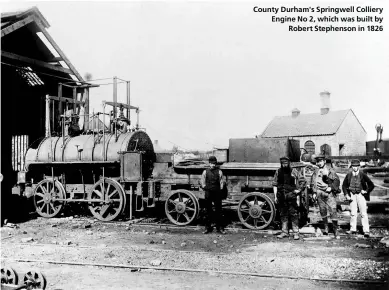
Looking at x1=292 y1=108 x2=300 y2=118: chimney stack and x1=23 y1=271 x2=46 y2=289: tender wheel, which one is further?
A: x1=292 y1=108 x2=300 y2=118: chimney stack

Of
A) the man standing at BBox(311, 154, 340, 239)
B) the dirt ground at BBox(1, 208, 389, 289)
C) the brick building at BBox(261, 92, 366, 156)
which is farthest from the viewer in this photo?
the brick building at BBox(261, 92, 366, 156)

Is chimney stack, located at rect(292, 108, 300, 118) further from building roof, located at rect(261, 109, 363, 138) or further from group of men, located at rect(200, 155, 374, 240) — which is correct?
group of men, located at rect(200, 155, 374, 240)

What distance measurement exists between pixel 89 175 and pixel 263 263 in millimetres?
7470

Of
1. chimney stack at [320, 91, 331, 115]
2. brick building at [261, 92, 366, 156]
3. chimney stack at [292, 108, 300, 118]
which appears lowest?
brick building at [261, 92, 366, 156]

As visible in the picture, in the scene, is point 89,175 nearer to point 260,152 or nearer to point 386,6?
point 260,152

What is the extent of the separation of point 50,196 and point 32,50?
584 centimetres

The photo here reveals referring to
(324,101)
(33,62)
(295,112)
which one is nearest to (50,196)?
(33,62)

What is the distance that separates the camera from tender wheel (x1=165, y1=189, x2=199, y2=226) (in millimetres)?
10969

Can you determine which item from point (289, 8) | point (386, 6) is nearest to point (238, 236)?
point (289, 8)

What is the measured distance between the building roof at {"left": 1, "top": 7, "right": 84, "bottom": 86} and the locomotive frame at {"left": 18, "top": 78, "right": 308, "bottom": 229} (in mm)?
2185

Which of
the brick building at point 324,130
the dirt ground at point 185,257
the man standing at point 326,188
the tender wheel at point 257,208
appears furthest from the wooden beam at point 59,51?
the brick building at point 324,130

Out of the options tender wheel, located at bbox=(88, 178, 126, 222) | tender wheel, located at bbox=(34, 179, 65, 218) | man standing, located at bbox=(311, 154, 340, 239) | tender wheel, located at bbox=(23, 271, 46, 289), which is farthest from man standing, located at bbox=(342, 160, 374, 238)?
tender wheel, located at bbox=(34, 179, 65, 218)

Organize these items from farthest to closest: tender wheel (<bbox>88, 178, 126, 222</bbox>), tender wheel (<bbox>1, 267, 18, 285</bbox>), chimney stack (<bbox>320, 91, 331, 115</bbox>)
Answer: chimney stack (<bbox>320, 91, 331, 115</bbox>), tender wheel (<bbox>88, 178, 126, 222</bbox>), tender wheel (<bbox>1, 267, 18, 285</bbox>)

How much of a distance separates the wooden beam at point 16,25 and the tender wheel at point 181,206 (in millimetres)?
7057
